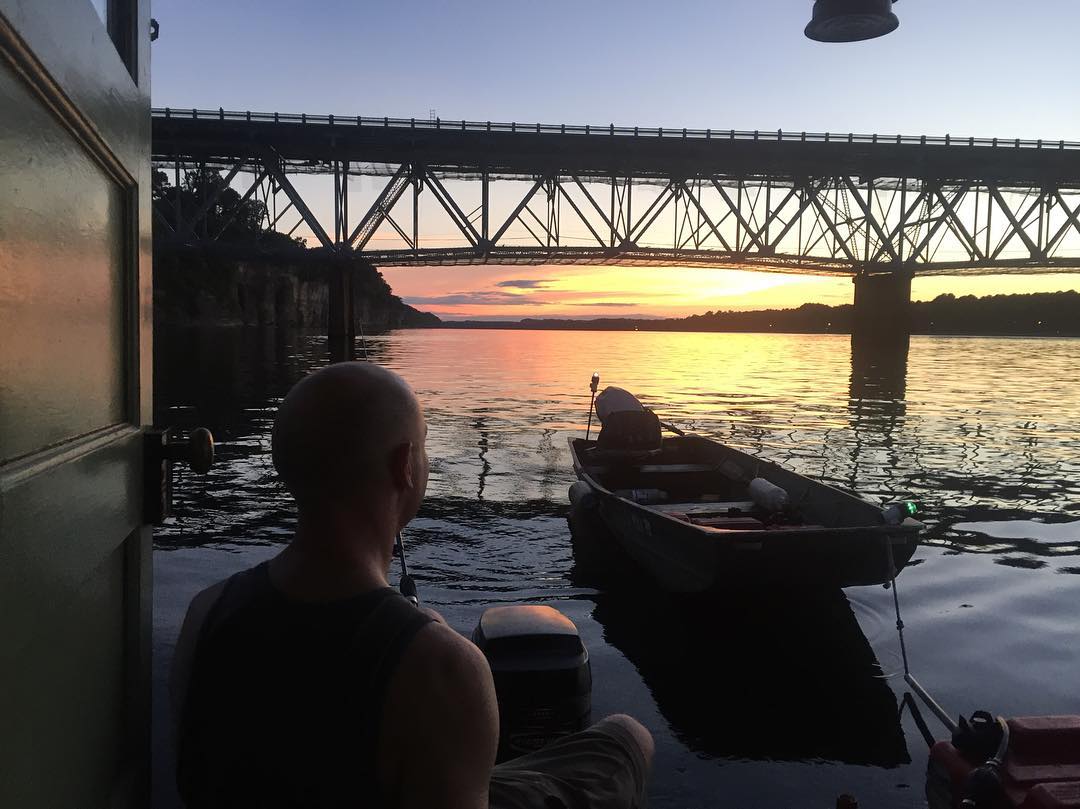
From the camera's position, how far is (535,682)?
14.8 ft

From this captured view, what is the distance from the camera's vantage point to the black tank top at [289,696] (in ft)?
5.45

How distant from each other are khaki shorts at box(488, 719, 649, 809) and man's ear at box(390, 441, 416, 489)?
1.07m

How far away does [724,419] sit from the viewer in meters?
27.1

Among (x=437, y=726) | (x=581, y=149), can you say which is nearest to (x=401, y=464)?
(x=437, y=726)

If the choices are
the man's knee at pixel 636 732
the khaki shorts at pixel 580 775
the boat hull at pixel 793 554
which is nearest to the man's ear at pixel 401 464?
the khaki shorts at pixel 580 775

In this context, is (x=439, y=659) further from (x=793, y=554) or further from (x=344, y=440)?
(x=793, y=554)

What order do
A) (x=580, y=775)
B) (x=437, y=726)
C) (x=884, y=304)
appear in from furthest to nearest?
1. (x=884, y=304)
2. (x=580, y=775)
3. (x=437, y=726)

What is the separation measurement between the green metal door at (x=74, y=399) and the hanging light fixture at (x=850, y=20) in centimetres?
625

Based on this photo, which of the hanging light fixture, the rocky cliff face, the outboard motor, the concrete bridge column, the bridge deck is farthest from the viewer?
the rocky cliff face

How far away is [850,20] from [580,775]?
7465mm

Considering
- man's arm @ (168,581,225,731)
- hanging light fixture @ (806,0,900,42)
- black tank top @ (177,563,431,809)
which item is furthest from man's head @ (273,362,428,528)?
hanging light fixture @ (806,0,900,42)

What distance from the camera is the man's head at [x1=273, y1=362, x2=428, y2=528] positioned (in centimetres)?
186

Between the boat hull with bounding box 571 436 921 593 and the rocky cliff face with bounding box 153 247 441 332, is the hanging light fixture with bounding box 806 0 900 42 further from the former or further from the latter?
the rocky cliff face with bounding box 153 247 441 332

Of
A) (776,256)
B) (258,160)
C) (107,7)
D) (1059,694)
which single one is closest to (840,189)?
(776,256)
